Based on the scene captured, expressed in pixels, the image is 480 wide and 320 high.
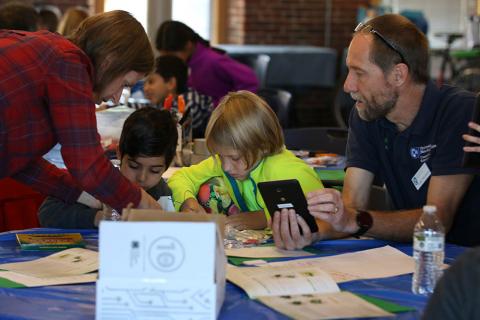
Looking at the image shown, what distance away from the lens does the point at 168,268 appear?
1884mm

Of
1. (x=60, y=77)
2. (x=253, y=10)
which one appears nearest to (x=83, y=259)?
(x=60, y=77)

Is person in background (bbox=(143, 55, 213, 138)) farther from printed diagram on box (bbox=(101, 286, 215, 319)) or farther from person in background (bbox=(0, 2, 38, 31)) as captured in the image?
printed diagram on box (bbox=(101, 286, 215, 319))

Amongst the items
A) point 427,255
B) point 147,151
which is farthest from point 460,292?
point 147,151

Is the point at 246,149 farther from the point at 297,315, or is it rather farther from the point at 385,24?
the point at 297,315

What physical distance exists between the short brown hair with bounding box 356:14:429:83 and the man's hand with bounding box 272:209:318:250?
0.64 metres

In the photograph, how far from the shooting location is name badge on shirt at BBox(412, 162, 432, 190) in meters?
2.98

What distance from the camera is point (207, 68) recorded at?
6.63 meters

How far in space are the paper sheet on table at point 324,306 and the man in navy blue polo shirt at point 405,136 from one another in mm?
609

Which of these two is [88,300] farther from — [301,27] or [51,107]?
[301,27]

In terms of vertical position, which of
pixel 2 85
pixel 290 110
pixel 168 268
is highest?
pixel 2 85

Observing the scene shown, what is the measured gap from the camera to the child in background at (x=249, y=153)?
3.01 metres

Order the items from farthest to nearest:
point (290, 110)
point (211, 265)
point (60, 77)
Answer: point (290, 110) < point (60, 77) < point (211, 265)

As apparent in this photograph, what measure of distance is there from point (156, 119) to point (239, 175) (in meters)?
0.48

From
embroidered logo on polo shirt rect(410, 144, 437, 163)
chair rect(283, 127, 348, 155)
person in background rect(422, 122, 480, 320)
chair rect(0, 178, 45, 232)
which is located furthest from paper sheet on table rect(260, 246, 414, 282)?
chair rect(283, 127, 348, 155)
